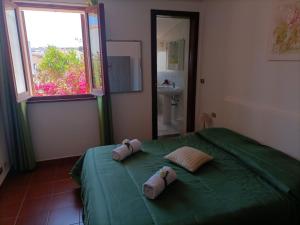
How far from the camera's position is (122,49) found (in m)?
2.94

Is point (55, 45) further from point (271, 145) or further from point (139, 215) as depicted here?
point (271, 145)

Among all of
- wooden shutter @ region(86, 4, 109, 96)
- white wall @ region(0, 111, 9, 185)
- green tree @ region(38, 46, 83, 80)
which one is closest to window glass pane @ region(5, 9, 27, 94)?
green tree @ region(38, 46, 83, 80)

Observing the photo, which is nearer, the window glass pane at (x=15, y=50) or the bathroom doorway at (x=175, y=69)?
the window glass pane at (x=15, y=50)

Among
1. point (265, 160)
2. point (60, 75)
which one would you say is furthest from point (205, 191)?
point (60, 75)

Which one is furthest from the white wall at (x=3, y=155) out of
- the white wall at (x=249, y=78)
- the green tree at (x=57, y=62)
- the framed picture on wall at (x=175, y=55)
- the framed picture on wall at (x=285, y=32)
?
the framed picture on wall at (x=285, y=32)

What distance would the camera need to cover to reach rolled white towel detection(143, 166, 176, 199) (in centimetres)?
138

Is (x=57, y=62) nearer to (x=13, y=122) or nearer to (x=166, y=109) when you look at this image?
(x=13, y=122)

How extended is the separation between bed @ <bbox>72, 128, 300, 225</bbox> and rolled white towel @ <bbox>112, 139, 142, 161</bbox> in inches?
1.9

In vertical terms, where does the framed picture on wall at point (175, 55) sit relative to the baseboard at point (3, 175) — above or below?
above

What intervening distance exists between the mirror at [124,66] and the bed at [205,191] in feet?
4.13

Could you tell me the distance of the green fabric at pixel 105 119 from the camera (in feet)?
9.25

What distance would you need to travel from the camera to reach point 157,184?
1.41 meters

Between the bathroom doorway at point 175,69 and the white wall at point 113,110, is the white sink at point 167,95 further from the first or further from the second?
the white wall at point 113,110

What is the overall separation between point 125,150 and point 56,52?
1.84m
